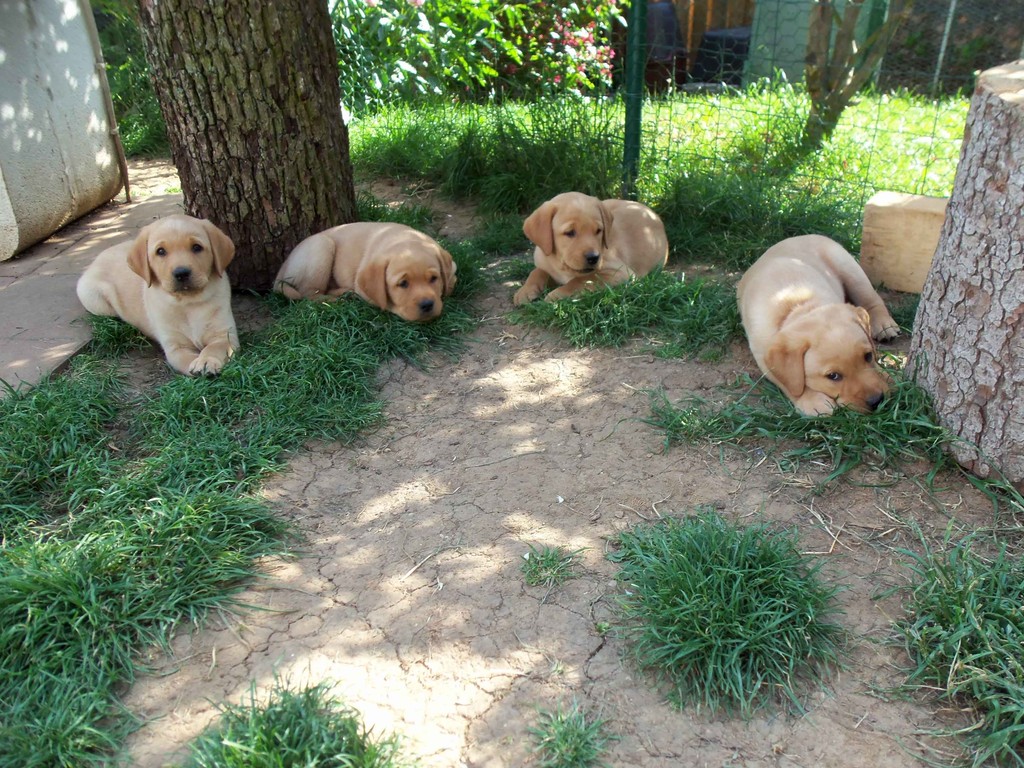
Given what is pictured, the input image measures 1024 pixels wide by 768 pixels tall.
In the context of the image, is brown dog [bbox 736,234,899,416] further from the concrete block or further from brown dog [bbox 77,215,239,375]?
brown dog [bbox 77,215,239,375]

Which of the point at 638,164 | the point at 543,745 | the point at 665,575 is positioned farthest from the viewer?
the point at 638,164

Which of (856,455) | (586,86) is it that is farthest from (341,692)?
(586,86)

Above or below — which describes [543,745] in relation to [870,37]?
below

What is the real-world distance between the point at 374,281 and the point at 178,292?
1025mm

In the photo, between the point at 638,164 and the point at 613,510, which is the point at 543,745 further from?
the point at 638,164

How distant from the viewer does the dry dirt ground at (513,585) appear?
7.80ft

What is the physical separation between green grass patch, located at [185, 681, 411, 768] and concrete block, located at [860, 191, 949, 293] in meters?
3.92

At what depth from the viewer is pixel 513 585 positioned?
2916mm

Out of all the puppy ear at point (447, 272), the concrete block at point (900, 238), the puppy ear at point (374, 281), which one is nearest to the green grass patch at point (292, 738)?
the puppy ear at point (374, 281)

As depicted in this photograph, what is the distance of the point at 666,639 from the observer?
255 cm

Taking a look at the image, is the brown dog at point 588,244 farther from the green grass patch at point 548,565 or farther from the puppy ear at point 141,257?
the green grass patch at point 548,565

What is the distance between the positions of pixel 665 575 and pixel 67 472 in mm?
2436

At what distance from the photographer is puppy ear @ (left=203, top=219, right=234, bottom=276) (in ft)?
14.1

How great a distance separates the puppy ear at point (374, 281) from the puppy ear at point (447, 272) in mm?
360
